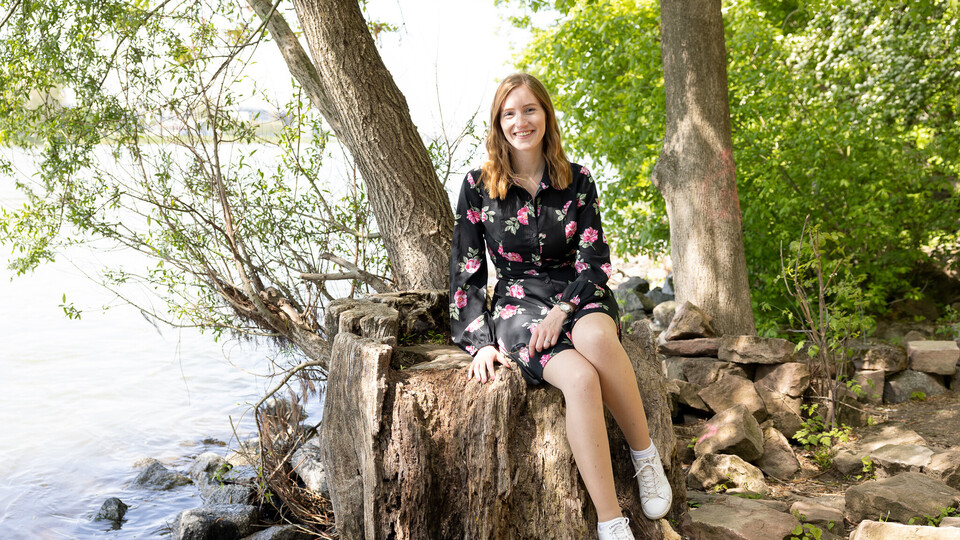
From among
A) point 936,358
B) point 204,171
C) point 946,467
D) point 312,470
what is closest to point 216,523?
point 312,470

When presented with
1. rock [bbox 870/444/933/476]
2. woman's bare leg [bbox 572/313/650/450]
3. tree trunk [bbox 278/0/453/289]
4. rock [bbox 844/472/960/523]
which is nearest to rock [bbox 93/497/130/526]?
tree trunk [bbox 278/0/453/289]

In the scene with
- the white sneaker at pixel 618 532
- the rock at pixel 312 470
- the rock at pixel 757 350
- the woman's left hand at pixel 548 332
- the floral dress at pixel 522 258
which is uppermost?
the floral dress at pixel 522 258

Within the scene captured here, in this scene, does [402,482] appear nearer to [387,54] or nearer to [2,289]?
[387,54]

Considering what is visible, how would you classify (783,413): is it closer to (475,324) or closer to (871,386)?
(871,386)

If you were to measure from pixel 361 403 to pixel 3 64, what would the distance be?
12.0 ft

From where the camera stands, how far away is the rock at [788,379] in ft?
14.5

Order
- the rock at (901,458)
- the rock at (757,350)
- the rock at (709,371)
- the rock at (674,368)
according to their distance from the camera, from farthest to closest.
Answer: the rock at (674,368)
the rock at (709,371)
the rock at (757,350)
the rock at (901,458)

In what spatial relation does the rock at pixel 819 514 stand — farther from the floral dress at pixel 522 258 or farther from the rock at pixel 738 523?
the floral dress at pixel 522 258

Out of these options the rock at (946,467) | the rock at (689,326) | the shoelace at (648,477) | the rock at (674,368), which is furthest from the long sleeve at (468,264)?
the rock at (689,326)

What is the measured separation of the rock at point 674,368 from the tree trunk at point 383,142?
6.20 ft

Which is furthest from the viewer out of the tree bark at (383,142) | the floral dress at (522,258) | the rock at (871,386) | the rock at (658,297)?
the rock at (658,297)

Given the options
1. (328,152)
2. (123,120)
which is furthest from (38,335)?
(328,152)

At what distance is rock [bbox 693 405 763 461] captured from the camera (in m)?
3.73

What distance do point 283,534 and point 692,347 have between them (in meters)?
3.10
